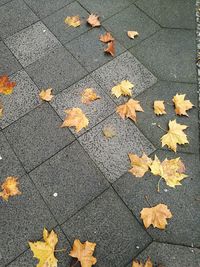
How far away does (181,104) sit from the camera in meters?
3.60

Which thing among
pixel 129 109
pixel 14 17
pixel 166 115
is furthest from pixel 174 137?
pixel 14 17

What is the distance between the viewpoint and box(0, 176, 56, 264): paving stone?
9.34 feet

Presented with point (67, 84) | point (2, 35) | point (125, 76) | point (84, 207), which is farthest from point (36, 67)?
point (84, 207)

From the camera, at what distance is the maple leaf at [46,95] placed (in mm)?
3736

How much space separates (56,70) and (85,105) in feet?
2.31

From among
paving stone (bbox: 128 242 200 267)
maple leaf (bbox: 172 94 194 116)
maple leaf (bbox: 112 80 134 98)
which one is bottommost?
paving stone (bbox: 128 242 200 267)

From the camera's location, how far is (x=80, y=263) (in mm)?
2721

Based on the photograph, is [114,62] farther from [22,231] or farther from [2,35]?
[22,231]

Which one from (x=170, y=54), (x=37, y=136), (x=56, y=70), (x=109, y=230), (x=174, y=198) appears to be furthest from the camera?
(x=170, y=54)

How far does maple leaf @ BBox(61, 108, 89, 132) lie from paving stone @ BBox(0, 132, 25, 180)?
65cm

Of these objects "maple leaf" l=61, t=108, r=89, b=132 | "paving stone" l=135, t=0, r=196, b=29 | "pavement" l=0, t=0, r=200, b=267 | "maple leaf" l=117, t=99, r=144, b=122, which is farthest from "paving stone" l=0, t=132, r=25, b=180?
"paving stone" l=135, t=0, r=196, b=29

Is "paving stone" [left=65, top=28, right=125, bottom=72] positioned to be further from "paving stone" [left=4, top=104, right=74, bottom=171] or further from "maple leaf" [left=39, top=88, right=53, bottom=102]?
"paving stone" [left=4, top=104, right=74, bottom=171]

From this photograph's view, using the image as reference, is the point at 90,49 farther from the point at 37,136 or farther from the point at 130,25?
the point at 37,136

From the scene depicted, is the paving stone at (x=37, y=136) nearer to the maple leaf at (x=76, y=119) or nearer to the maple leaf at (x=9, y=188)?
the maple leaf at (x=76, y=119)
